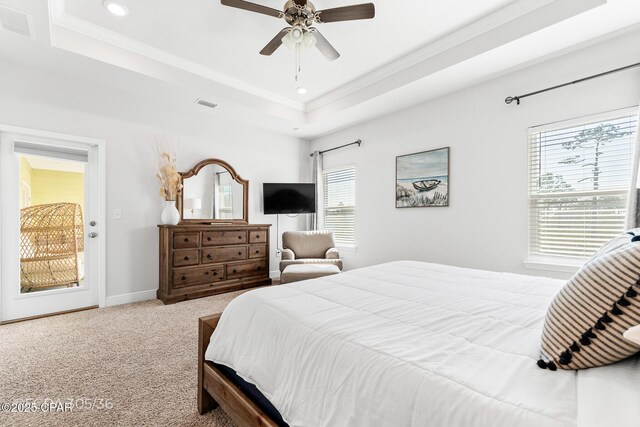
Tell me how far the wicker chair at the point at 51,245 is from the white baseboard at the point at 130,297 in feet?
1.36

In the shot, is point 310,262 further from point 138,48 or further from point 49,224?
point 138,48

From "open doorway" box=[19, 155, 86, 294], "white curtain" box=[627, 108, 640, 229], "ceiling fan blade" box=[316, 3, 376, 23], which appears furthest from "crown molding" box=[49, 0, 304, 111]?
"white curtain" box=[627, 108, 640, 229]

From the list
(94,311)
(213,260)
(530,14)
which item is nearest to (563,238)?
(530,14)

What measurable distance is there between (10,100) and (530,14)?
4962mm

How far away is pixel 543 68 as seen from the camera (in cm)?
287

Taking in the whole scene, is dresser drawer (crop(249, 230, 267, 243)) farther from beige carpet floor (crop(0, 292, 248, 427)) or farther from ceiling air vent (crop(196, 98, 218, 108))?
ceiling air vent (crop(196, 98, 218, 108))

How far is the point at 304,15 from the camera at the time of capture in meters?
2.26

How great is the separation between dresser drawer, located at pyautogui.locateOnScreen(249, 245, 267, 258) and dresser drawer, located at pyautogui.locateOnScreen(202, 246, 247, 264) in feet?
0.33

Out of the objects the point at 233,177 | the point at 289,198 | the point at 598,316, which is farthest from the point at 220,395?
the point at 289,198

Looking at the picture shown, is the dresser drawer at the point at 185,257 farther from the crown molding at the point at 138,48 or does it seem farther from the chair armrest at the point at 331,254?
the crown molding at the point at 138,48

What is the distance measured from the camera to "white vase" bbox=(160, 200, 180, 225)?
3768 mm

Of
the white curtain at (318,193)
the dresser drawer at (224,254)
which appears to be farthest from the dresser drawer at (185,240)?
the white curtain at (318,193)

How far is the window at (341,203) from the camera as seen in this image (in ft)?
16.2

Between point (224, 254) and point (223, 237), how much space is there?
24 centimetres
